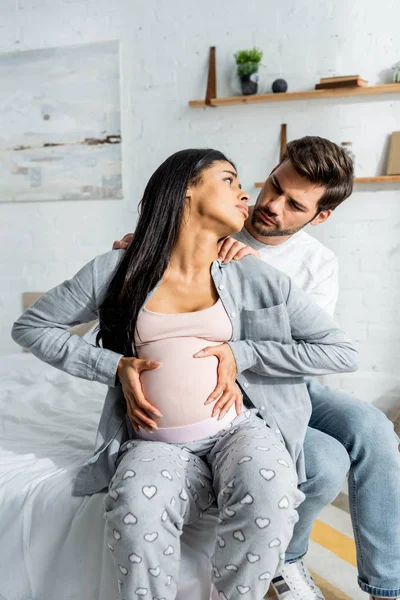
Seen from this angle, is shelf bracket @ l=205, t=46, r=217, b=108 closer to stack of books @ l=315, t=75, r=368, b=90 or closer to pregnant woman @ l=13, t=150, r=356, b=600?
stack of books @ l=315, t=75, r=368, b=90

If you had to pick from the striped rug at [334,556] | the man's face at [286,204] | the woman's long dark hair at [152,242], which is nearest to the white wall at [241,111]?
the striped rug at [334,556]

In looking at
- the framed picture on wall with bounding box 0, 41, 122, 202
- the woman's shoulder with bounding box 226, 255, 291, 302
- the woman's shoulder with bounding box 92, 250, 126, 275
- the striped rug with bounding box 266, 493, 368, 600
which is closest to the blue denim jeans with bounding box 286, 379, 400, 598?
the striped rug with bounding box 266, 493, 368, 600

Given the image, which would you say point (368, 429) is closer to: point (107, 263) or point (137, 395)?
point (137, 395)

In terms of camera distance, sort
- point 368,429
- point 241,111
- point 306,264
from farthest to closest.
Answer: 1. point 241,111
2. point 306,264
3. point 368,429

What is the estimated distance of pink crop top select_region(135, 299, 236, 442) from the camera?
4.43ft

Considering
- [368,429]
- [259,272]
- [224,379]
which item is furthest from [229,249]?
[368,429]

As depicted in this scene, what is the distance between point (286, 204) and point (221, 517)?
962 mm

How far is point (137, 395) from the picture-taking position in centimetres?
134

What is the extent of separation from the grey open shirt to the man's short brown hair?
17.2 inches

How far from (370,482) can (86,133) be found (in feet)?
8.18

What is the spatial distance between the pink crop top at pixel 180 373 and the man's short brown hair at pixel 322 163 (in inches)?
24.2

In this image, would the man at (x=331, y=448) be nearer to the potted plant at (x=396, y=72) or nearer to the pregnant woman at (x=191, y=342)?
the pregnant woman at (x=191, y=342)

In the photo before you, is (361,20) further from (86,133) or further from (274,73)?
(86,133)

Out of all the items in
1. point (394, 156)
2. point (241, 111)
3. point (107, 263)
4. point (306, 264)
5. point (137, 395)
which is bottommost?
point (137, 395)
